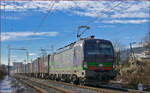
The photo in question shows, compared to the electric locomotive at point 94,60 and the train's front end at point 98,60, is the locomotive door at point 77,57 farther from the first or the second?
the train's front end at point 98,60

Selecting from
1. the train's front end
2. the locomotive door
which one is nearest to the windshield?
the train's front end

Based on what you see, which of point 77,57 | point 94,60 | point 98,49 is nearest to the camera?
point 94,60

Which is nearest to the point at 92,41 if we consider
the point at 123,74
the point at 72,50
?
the point at 72,50

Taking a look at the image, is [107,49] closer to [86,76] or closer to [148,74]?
[86,76]

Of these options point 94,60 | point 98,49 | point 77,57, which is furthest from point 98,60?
point 77,57

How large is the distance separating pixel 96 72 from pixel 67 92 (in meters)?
3.12

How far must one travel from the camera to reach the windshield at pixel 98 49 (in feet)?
54.0

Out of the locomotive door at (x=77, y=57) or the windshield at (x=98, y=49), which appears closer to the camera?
the windshield at (x=98, y=49)

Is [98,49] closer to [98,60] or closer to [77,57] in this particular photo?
[98,60]

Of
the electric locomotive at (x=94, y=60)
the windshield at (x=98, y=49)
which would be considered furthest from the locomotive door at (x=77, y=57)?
the windshield at (x=98, y=49)

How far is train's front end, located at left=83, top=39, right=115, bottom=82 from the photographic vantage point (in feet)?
51.7

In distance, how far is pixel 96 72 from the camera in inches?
619

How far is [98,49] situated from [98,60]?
0.94 meters

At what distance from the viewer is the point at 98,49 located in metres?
16.6
